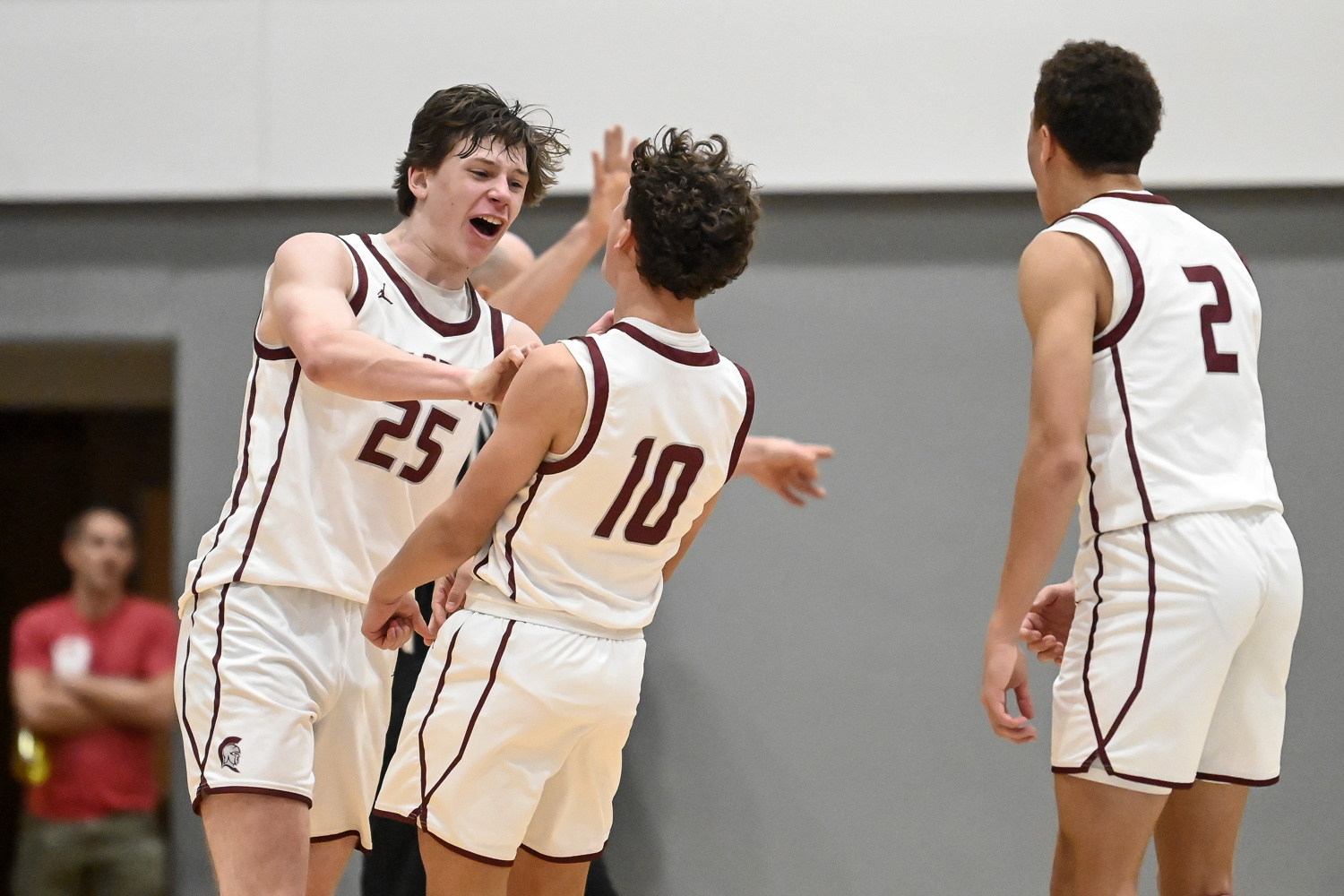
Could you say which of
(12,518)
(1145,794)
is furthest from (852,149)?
(12,518)

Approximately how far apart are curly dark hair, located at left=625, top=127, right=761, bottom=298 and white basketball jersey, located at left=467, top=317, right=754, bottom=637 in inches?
3.8

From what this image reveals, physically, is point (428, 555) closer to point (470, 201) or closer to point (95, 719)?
point (470, 201)

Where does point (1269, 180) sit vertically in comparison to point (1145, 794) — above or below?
above

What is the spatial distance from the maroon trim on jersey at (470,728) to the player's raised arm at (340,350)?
0.39 meters

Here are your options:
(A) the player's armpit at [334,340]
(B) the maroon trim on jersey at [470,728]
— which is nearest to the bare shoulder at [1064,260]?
(A) the player's armpit at [334,340]

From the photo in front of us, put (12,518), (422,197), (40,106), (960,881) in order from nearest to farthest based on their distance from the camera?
(422,197), (960,881), (40,106), (12,518)

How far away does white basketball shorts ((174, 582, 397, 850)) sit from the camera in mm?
2207

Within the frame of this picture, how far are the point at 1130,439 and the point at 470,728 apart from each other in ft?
3.83

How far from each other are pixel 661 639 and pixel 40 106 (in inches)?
104

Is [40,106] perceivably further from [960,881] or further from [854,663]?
[960,881]

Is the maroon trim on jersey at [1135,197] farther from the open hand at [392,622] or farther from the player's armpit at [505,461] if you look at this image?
the open hand at [392,622]

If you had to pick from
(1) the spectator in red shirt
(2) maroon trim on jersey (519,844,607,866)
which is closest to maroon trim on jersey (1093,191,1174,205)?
(2) maroon trim on jersey (519,844,607,866)

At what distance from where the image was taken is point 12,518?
21.2 ft

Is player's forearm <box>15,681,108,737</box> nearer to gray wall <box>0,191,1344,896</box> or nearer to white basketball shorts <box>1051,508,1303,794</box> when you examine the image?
gray wall <box>0,191,1344,896</box>
